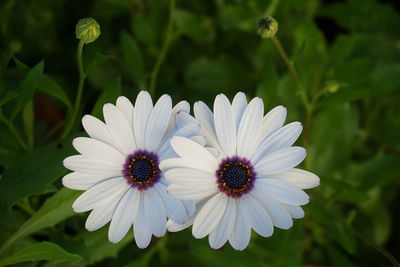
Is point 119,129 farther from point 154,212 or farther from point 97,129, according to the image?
point 154,212

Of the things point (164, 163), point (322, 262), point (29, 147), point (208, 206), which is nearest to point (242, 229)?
point (208, 206)

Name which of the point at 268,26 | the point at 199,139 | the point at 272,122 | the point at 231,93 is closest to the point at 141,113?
the point at 199,139

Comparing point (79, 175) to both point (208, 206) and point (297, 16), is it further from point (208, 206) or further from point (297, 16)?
point (297, 16)

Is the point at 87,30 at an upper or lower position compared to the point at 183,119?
upper

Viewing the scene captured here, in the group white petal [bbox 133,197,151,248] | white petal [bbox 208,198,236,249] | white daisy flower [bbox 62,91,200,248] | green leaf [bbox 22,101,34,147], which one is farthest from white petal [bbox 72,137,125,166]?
green leaf [bbox 22,101,34,147]

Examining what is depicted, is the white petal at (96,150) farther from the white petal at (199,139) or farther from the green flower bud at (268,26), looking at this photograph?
the green flower bud at (268,26)

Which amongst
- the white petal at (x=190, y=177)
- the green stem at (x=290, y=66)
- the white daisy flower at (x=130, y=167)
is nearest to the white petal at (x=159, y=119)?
the white daisy flower at (x=130, y=167)
